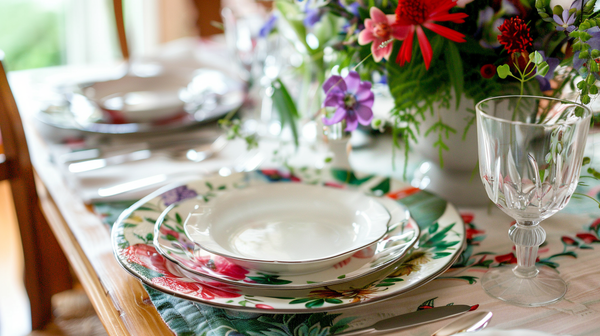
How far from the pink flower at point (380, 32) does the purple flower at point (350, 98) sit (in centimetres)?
7

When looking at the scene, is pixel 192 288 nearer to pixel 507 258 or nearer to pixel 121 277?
pixel 121 277

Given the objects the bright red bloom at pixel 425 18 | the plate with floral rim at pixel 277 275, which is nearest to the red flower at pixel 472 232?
the plate with floral rim at pixel 277 275

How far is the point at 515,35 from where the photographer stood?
481 mm

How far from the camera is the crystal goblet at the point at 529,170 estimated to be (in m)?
0.43

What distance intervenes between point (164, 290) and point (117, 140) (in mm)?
A: 503

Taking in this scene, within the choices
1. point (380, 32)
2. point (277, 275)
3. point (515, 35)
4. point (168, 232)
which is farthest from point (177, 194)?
point (515, 35)

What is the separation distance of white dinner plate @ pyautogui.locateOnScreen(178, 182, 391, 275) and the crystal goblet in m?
0.12

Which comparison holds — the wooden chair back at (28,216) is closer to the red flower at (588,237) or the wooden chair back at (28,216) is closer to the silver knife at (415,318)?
the silver knife at (415,318)

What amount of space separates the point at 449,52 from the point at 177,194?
36 centimetres

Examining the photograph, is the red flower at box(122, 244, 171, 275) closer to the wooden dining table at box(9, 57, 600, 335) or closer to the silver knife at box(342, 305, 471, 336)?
the wooden dining table at box(9, 57, 600, 335)

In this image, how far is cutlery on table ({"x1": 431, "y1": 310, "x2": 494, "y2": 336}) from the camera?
43 centimetres

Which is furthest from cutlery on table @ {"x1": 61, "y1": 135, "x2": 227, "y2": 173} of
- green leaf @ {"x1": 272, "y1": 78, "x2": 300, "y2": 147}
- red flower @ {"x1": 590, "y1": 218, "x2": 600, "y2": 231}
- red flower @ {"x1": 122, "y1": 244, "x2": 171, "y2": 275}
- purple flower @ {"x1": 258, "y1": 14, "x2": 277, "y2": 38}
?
red flower @ {"x1": 590, "y1": 218, "x2": 600, "y2": 231}

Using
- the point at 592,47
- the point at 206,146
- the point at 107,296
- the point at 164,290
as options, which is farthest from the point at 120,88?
the point at 592,47

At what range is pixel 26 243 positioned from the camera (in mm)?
867
